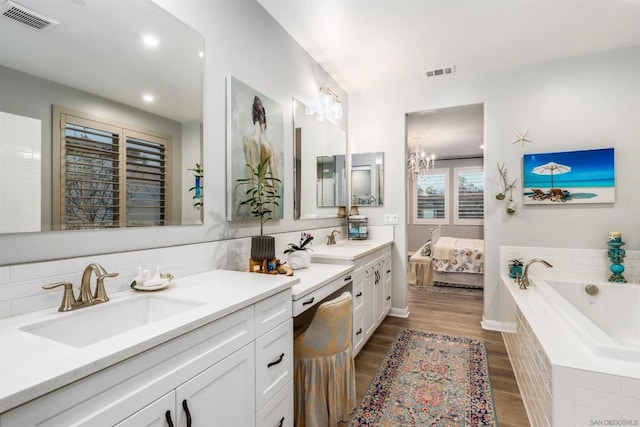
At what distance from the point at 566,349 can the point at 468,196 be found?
6.65m

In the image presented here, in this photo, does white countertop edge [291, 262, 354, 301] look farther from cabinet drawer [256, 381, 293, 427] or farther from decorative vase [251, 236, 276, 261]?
cabinet drawer [256, 381, 293, 427]

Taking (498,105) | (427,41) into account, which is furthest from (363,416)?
(498,105)

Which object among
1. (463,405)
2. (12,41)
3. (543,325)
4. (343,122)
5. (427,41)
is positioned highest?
(427,41)

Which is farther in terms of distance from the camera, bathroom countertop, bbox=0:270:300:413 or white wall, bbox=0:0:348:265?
white wall, bbox=0:0:348:265

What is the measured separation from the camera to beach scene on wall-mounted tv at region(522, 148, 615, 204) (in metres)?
2.86

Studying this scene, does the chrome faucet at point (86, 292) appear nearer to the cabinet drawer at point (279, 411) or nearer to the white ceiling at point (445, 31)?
the cabinet drawer at point (279, 411)

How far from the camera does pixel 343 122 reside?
3752 millimetres

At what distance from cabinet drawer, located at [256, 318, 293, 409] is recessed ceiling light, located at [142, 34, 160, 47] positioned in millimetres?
1449

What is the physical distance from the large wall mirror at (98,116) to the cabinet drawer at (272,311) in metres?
0.66

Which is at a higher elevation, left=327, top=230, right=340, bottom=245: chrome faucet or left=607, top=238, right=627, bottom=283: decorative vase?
left=327, top=230, right=340, bottom=245: chrome faucet

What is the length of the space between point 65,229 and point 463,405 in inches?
93.0

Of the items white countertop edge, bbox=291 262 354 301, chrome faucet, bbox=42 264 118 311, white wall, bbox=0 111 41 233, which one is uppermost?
white wall, bbox=0 111 41 233

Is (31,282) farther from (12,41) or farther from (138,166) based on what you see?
(12,41)

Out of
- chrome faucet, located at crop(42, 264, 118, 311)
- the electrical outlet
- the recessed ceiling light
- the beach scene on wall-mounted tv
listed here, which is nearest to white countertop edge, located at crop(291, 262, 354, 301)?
chrome faucet, located at crop(42, 264, 118, 311)
